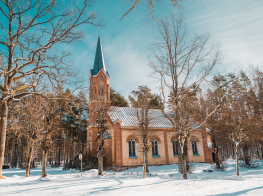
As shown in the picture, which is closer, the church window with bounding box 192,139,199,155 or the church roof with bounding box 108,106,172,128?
the church roof with bounding box 108,106,172,128

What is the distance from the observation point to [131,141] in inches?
1002

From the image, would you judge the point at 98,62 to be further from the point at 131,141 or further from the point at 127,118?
the point at 131,141

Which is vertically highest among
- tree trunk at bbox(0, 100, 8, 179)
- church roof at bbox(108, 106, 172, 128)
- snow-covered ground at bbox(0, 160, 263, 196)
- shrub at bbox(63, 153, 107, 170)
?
church roof at bbox(108, 106, 172, 128)

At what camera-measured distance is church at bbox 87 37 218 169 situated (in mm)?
24273

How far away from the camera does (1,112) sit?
820 cm

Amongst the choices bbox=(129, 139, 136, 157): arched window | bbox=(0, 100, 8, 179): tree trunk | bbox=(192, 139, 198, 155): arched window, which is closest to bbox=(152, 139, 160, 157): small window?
bbox=(129, 139, 136, 157): arched window

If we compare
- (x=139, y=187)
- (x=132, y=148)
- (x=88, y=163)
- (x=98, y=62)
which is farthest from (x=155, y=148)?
(x=139, y=187)

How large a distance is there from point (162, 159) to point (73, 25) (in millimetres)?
22247

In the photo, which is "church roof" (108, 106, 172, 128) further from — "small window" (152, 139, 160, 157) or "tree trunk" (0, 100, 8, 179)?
"tree trunk" (0, 100, 8, 179)

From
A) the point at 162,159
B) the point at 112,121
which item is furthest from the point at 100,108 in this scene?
the point at 162,159

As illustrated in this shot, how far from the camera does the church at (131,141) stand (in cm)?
2427

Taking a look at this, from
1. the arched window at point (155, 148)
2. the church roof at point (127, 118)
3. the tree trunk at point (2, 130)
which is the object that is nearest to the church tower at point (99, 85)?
the church roof at point (127, 118)

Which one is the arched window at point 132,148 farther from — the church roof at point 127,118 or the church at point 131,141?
the church roof at point 127,118

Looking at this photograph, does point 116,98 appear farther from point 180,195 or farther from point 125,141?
point 180,195
